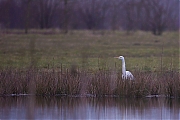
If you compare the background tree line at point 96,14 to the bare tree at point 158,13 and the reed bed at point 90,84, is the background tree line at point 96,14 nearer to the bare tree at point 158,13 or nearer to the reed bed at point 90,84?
the bare tree at point 158,13

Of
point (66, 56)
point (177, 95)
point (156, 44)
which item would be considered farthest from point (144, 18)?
point (177, 95)

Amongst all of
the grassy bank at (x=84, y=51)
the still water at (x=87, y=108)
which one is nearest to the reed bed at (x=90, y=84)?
the still water at (x=87, y=108)

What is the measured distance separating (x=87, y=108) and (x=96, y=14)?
119ft

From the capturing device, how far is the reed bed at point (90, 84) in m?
16.2

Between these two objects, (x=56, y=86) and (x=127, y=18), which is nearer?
(x=56, y=86)

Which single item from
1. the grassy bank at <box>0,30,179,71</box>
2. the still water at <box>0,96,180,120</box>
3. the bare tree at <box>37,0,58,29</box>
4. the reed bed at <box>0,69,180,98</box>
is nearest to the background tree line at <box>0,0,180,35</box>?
the bare tree at <box>37,0,58,29</box>

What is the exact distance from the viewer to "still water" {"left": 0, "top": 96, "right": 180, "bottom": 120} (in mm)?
13961

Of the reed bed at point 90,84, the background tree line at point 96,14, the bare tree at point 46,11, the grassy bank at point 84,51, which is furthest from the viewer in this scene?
the bare tree at point 46,11

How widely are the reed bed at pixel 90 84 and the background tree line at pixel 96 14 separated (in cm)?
2489

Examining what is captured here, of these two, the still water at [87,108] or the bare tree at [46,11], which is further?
the bare tree at [46,11]

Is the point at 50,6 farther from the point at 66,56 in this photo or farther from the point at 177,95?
the point at 177,95

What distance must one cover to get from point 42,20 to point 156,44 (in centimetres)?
1459

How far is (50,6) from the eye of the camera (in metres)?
48.9

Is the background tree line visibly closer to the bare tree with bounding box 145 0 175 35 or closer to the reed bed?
the bare tree with bounding box 145 0 175 35
